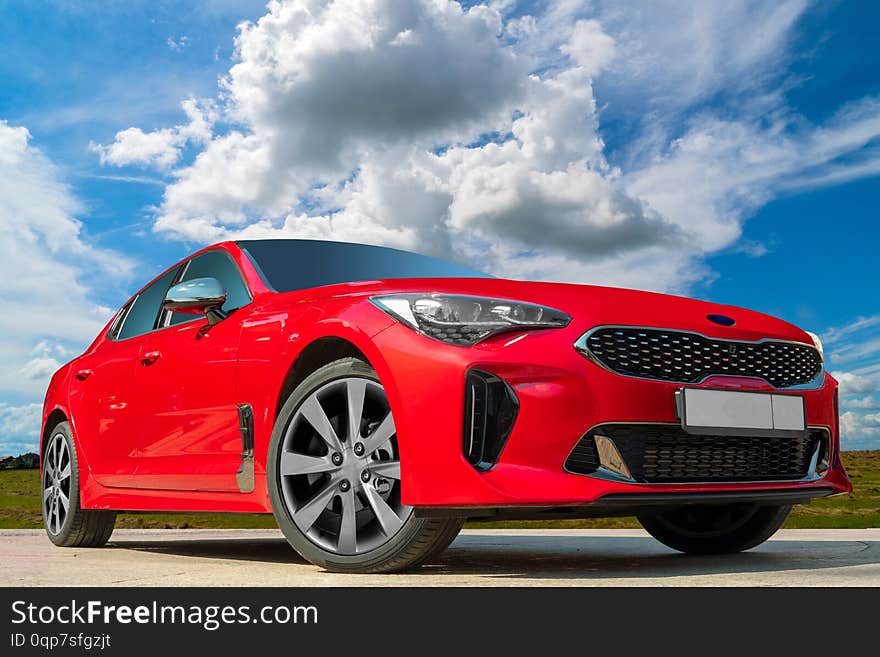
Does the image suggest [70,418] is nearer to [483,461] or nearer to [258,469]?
[258,469]

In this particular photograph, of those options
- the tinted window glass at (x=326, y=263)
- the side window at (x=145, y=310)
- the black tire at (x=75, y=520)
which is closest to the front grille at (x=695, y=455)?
the tinted window glass at (x=326, y=263)

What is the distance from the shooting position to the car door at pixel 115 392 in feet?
18.4

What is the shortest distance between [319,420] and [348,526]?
44 cm

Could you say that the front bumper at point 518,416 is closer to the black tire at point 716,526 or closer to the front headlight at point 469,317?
the front headlight at point 469,317

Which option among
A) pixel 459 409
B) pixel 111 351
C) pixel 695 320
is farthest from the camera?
pixel 111 351

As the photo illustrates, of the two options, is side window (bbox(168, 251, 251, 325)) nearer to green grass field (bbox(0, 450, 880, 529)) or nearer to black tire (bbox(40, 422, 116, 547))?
black tire (bbox(40, 422, 116, 547))

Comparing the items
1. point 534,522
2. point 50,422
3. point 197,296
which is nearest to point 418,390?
point 197,296

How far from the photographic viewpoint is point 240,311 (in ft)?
15.4

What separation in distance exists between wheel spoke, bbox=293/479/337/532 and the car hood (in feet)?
2.53

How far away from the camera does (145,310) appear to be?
611 centimetres

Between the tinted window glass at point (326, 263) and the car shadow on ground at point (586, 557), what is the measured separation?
1364 mm

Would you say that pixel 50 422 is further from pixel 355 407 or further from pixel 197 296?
pixel 355 407

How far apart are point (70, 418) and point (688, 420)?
428cm
